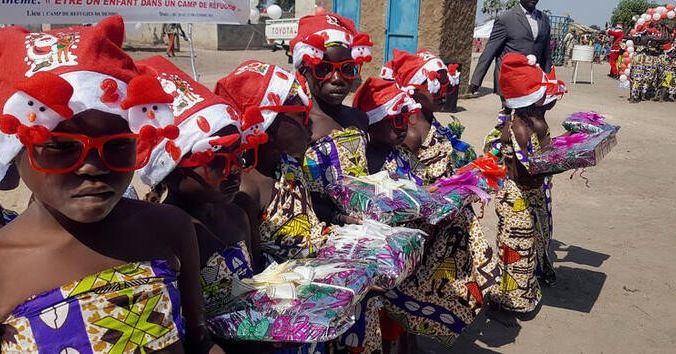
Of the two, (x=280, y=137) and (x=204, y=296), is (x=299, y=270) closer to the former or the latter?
(x=204, y=296)

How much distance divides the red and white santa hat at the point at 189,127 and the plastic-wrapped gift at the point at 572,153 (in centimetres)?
263

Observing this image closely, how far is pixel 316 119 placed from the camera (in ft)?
10.3

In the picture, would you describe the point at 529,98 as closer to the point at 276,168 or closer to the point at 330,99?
the point at 330,99

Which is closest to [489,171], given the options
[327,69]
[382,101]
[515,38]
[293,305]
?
[382,101]

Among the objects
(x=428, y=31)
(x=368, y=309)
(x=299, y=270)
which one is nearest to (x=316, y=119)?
(x=368, y=309)

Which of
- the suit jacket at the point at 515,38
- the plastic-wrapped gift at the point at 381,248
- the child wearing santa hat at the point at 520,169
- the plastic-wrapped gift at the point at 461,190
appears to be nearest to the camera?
the plastic-wrapped gift at the point at 381,248

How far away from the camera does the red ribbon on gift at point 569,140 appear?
161 inches

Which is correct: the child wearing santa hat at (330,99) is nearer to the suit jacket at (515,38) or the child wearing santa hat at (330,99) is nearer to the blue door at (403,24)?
the suit jacket at (515,38)

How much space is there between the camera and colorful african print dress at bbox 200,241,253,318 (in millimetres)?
1936

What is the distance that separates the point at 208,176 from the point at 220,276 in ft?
1.17

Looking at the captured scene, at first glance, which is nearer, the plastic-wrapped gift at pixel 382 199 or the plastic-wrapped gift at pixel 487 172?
the plastic-wrapped gift at pixel 382 199

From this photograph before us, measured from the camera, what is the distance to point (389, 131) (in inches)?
135

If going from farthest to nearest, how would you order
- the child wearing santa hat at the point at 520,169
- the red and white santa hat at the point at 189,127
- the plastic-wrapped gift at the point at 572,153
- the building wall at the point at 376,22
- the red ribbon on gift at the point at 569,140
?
the building wall at the point at 376,22, the child wearing santa hat at the point at 520,169, the red ribbon on gift at the point at 569,140, the plastic-wrapped gift at the point at 572,153, the red and white santa hat at the point at 189,127

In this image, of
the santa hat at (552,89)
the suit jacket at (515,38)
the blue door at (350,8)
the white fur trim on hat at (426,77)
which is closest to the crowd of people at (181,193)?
the white fur trim on hat at (426,77)
